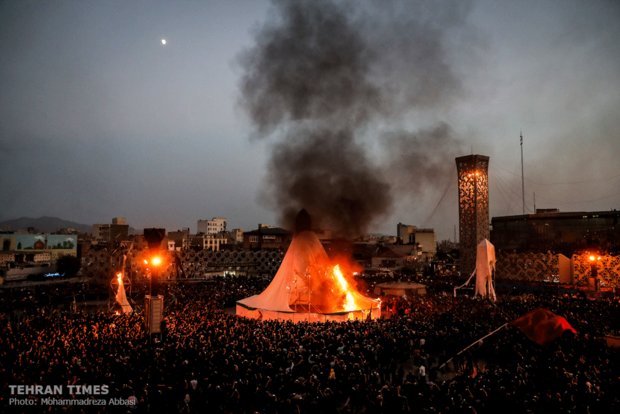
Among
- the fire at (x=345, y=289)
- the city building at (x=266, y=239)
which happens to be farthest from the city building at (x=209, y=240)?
the fire at (x=345, y=289)

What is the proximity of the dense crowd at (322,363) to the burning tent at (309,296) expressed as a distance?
3373mm

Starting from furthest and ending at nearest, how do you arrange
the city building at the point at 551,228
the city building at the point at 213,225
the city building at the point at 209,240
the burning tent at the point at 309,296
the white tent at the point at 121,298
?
the city building at the point at 213,225 → the city building at the point at 209,240 → the city building at the point at 551,228 → the white tent at the point at 121,298 → the burning tent at the point at 309,296

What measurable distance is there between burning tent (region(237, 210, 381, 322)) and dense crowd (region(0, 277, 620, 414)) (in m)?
3.37

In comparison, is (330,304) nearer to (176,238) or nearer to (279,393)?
(279,393)

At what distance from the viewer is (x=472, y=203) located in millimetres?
37625

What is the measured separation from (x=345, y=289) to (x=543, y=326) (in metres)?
13.2

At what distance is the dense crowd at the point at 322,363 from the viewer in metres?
9.66

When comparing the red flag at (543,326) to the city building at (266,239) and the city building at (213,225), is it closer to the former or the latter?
the city building at (266,239)

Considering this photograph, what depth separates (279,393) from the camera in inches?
415

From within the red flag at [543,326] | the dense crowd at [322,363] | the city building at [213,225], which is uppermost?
the city building at [213,225]

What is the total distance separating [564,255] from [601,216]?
1887cm

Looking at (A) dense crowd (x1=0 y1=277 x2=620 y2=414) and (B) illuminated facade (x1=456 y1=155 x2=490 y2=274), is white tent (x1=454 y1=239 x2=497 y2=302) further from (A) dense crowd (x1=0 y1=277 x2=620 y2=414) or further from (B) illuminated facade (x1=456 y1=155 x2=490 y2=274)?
(B) illuminated facade (x1=456 y1=155 x2=490 y2=274)

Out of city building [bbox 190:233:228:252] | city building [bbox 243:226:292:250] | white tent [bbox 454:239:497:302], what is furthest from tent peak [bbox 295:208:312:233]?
city building [bbox 190:233:228:252]

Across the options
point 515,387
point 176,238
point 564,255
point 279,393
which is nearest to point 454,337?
point 515,387
